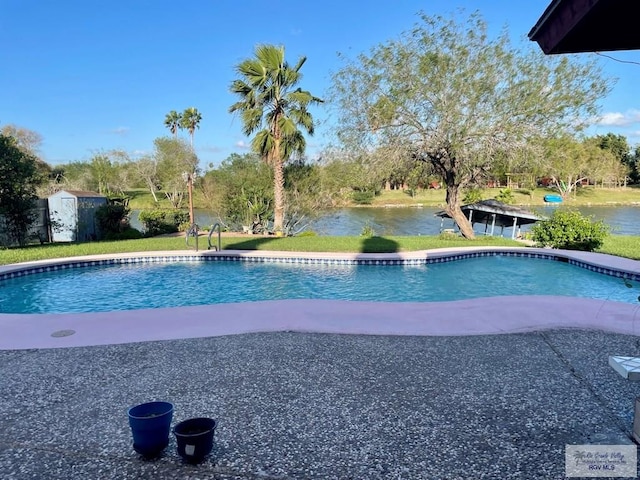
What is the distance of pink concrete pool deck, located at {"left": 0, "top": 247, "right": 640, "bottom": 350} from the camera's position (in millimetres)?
5102

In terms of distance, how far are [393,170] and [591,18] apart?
13.5 m

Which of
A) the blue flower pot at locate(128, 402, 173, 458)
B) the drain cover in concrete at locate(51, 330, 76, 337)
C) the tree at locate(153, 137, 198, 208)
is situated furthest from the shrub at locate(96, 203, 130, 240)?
the tree at locate(153, 137, 198, 208)

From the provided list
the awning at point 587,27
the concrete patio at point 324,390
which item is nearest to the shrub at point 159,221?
the concrete patio at point 324,390

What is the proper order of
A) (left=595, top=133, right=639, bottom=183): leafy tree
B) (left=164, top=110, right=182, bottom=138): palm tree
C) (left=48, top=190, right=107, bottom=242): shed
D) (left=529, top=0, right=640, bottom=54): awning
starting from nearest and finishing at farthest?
(left=529, top=0, right=640, bottom=54): awning, (left=48, top=190, right=107, bottom=242): shed, (left=164, top=110, right=182, bottom=138): palm tree, (left=595, top=133, right=639, bottom=183): leafy tree

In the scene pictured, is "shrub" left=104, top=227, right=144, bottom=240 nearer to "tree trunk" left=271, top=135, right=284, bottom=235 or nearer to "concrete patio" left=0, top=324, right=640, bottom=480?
"tree trunk" left=271, top=135, right=284, bottom=235

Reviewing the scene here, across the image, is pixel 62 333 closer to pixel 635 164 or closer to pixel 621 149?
pixel 621 149

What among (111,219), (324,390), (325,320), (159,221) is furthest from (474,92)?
(324,390)

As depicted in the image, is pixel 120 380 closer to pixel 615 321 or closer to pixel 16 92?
pixel 615 321

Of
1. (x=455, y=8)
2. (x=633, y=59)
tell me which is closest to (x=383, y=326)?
(x=633, y=59)

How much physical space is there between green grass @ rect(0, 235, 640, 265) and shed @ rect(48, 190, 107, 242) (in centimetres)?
167

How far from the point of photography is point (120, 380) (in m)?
3.77

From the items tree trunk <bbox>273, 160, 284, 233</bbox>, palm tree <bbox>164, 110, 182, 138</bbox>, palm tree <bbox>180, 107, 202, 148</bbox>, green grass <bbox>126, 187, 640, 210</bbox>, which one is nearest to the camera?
tree trunk <bbox>273, 160, 284, 233</bbox>

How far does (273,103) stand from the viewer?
1655 centimetres
